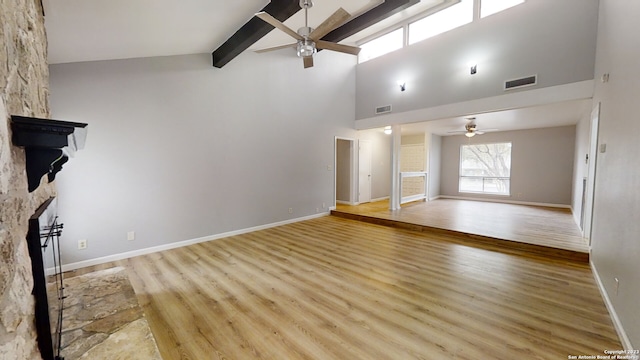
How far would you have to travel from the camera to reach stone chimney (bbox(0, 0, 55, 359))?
921mm

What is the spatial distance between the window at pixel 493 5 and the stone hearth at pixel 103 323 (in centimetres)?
676

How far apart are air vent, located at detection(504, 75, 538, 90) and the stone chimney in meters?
5.95

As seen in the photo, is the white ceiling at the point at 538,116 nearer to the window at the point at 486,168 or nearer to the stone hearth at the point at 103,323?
the window at the point at 486,168

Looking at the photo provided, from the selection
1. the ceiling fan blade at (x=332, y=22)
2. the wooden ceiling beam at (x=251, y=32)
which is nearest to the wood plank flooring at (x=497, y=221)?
the ceiling fan blade at (x=332, y=22)

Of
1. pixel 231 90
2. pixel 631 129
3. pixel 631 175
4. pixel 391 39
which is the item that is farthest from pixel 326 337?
pixel 391 39

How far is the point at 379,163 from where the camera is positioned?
8250 mm

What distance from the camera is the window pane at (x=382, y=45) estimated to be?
20.2 feet

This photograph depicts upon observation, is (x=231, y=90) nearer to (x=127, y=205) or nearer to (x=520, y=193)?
(x=127, y=205)

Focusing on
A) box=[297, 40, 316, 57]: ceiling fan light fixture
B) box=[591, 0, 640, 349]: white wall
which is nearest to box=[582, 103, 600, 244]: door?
box=[591, 0, 640, 349]: white wall

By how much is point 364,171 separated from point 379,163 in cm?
92

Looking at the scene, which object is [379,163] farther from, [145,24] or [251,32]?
[145,24]

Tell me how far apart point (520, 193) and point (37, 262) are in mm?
9822

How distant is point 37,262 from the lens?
49.0 inches

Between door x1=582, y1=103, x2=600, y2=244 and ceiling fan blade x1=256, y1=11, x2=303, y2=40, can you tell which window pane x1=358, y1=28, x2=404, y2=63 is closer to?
ceiling fan blade x1=256, y1=11, x2=303, y2=40
